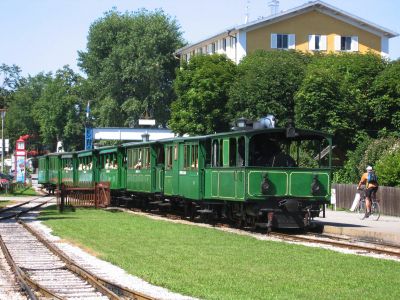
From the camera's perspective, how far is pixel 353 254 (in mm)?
16281

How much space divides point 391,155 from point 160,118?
50285 mm

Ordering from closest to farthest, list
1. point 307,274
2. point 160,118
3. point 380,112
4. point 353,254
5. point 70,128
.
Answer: point 307,274, point 353,254, point 380,112, point 160,118, point 70,128

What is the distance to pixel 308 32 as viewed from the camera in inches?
2884

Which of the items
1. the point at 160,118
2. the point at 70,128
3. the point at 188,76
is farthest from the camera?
the point at 70,128

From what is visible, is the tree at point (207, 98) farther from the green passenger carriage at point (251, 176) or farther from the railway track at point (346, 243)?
the railway track at point (346, 243)

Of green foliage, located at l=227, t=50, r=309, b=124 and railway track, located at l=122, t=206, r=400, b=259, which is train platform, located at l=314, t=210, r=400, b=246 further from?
green foliage, located at l=227, t=50, r=309, b=124

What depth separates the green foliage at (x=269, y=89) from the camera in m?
51.7

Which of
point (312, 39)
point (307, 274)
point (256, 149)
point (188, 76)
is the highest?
point (312, 39)

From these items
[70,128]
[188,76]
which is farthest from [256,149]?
[70,128]

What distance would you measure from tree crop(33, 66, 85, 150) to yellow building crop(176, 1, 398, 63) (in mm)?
35076

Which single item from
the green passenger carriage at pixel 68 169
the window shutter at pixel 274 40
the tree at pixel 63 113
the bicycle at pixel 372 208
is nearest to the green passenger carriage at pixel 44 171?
the green passenger carriage at pixel 68 169

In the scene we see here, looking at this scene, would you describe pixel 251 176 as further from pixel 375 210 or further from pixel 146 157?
pixel 146 157

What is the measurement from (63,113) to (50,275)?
9494cm

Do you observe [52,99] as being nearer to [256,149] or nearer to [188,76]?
[188,76]
